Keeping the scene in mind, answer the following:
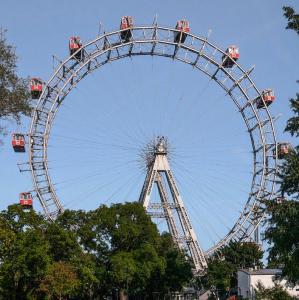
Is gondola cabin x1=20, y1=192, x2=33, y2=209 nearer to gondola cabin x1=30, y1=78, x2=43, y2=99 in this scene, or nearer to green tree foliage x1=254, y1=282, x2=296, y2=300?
gondola cabin x1=30, y1=78, x2=43, y2=99

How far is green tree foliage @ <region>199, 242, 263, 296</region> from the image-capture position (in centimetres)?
7225

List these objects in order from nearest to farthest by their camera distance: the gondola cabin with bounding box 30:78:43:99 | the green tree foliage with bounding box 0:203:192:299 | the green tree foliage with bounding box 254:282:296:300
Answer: the green tree foliage with bounding box 254:282:296:300
the green tree foliage with bounding box 0:203:192:299
the gondola cabin with bounding box 30:78:43:99

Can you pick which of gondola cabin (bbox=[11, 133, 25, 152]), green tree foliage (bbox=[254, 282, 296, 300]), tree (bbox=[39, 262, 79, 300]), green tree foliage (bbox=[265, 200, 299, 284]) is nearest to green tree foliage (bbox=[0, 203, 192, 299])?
tree (bbox=[39, 262, 79, 300])

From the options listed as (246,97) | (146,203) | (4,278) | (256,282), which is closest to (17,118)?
(4,278)

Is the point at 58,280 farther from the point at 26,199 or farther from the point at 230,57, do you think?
the point at 230,57

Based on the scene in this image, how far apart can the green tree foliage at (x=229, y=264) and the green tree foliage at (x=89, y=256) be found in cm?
404

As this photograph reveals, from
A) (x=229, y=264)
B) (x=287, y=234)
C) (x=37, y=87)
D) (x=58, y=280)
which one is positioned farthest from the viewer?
(x=229, y=264)

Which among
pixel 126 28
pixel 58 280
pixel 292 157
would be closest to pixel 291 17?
pixel 292 157

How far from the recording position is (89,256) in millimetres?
59625

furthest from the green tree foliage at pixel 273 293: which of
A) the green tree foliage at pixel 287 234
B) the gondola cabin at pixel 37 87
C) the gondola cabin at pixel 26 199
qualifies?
the gondola cabin at pixel 37 87

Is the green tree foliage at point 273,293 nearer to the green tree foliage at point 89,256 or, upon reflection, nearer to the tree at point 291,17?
the green tree foliage at point 89,256

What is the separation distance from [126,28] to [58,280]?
28.1 m

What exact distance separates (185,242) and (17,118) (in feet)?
157

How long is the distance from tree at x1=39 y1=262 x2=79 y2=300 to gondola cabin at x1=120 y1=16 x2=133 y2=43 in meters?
25.7
